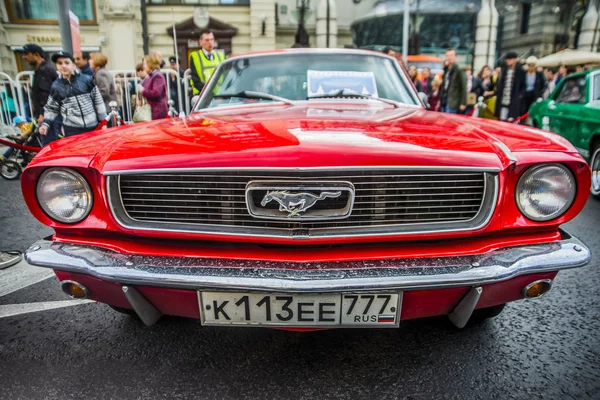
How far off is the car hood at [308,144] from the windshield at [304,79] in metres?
0.72

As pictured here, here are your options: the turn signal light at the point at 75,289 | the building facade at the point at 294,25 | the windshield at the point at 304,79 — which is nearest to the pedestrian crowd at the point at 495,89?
the windshield at the point at 304,79

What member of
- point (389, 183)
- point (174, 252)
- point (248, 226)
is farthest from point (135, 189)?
point (389, 183)

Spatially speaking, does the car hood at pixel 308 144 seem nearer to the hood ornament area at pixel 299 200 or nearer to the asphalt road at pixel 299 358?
the hood ornament area at pixel 299 200

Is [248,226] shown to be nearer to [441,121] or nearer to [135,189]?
[135,189]

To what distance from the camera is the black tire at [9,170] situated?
616cm

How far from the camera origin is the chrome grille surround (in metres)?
1.59

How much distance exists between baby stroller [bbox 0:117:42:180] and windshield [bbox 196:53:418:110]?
14.2 ft

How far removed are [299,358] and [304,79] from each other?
172 centimetres

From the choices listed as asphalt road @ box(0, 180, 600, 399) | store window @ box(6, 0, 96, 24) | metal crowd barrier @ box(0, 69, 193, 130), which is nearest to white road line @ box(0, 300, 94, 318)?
asphalt road @ box(0, 180, 600, 399)

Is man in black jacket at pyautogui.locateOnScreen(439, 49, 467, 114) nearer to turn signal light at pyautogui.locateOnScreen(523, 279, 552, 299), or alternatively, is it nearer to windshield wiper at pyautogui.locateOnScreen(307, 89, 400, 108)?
windshield wiper at pyautogui.locateOnScreen(307, 89, 400, 108)

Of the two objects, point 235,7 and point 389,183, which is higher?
point 235,7

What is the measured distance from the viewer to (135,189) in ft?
5.47

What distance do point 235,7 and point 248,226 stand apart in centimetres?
1688

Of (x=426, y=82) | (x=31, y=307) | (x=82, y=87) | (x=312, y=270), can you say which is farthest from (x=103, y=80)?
(x=426, y=82)
